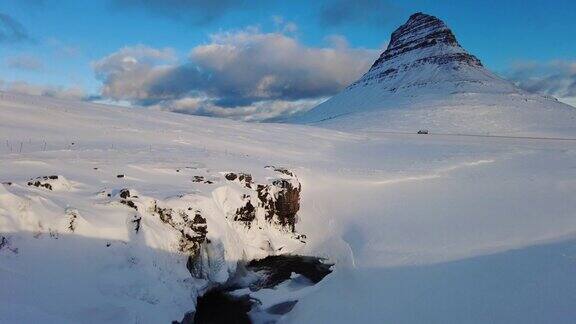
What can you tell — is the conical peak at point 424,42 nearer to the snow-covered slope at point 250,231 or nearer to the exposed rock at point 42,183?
the snow-covered slope at point 250,231

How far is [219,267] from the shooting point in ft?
41.7

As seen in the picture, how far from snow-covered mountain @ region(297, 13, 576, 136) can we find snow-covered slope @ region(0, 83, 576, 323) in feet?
179

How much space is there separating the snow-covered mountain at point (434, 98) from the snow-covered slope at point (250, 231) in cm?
5442

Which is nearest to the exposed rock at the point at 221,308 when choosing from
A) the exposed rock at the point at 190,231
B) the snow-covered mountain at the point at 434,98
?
the exposed rock at the point at 190,231

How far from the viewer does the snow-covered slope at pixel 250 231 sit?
875cm

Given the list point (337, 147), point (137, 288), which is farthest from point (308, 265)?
point (337, 147)

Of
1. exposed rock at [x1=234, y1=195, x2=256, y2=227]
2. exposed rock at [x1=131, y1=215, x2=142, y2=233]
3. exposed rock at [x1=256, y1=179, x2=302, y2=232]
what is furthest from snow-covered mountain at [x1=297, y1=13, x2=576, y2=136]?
exposed rock at [x1=131, y1=215, x2=142, y2=233]

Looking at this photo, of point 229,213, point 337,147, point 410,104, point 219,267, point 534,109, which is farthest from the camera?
point 410,104

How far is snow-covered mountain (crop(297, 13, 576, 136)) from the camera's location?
256 ft

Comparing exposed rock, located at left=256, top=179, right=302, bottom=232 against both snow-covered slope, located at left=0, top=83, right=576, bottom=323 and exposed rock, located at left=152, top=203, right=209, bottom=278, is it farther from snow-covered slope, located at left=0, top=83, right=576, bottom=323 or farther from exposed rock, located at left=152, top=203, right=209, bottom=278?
exposed rock, located at left=152, top=203, right=209, bottom=278

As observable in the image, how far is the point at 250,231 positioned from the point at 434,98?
328ft

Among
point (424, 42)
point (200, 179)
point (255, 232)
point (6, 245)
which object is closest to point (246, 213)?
point (255, 232)

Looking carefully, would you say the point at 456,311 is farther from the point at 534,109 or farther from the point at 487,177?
the point at 534,109

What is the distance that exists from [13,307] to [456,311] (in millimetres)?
9086
